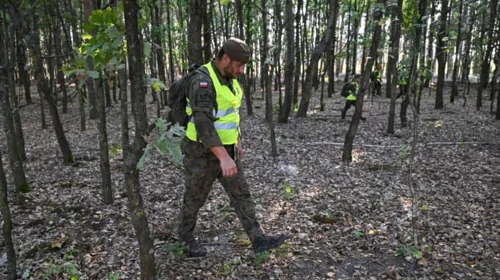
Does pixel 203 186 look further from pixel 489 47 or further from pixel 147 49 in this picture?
pixel 489 47

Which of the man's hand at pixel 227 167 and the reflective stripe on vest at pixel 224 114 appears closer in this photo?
the man's hand at pixel 227 167

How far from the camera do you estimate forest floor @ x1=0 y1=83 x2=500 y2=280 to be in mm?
3922

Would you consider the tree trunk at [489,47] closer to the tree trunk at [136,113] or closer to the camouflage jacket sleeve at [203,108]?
the camouflage jacket sleeve at [203,108]

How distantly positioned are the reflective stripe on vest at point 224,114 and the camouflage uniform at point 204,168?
0.07 m

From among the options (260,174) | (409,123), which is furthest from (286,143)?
(409,123)

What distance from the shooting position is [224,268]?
3855 mm

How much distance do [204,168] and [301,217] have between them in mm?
2016

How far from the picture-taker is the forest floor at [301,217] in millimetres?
3922

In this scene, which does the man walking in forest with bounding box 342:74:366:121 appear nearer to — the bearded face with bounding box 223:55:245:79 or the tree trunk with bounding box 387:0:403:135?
the tree trunk with bounding box 387:0:403:135

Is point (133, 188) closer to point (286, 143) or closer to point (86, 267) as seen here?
point (86, 267)

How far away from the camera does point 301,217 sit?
5.18 m

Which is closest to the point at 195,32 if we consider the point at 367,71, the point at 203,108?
the point at 203,108

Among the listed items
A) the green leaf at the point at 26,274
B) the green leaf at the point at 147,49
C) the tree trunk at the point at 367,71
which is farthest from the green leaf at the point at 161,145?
the tree trunk at the point at 367,71

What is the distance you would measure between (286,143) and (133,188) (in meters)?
7.29
